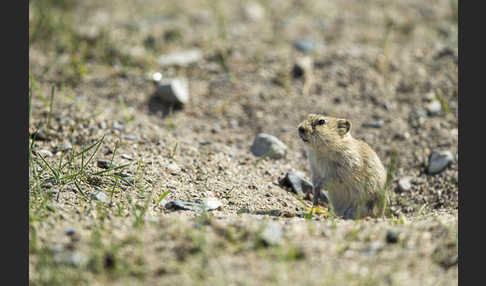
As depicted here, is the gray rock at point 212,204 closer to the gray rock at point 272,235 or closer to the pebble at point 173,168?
the pebble at point 173,168

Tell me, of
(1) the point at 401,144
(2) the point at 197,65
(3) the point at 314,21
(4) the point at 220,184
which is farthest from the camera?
(3) the point at 314,21

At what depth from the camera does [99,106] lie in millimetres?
6383

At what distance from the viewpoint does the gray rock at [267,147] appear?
19.2 ft

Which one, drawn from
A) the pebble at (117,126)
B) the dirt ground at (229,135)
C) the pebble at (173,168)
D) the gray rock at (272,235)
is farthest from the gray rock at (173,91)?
the gray rock at (272,235)

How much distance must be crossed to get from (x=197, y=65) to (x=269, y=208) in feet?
10.7

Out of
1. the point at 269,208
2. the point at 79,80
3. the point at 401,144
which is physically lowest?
the point at 269,208

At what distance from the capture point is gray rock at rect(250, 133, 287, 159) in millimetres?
5859

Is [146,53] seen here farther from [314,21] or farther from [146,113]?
[314,21]

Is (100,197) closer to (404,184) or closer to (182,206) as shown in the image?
(182,206)

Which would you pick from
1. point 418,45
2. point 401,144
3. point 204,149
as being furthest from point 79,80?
point 418,45

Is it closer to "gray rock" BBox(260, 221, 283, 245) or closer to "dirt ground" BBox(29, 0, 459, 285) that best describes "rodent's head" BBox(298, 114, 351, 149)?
"dirt ground" BBox(29, 0, 459, 285)

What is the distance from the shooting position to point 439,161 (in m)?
5.80

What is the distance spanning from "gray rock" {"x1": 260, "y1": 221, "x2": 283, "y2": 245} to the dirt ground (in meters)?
0.01

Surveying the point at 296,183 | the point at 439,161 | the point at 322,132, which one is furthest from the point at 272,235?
the point at 439,161
